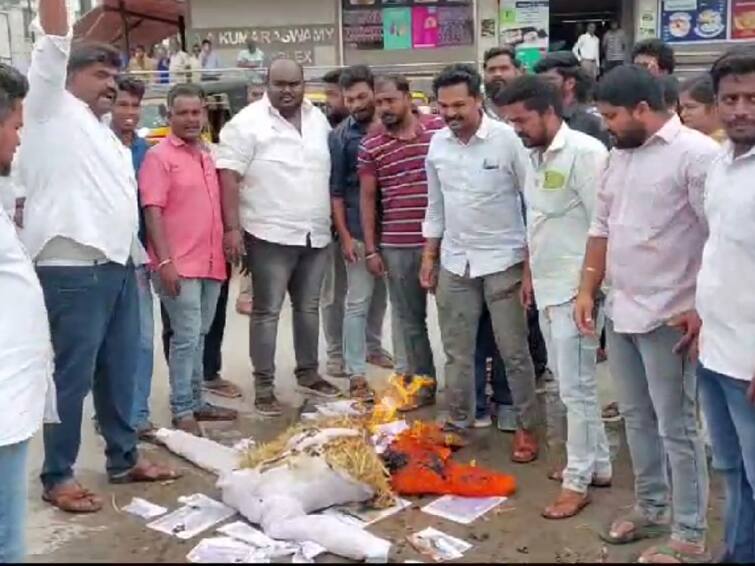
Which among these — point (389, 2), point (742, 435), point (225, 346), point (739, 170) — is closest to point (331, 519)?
point (742, 435)

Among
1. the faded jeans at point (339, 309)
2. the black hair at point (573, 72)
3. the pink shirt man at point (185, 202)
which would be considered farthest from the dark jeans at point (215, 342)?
the black hair at point (573, 72)

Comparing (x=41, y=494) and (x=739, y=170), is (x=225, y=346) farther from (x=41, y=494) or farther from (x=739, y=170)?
(x=739, y=170)

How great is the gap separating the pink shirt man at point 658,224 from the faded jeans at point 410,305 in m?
2.13

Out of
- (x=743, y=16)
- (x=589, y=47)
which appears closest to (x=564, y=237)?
(x=589, y=47)

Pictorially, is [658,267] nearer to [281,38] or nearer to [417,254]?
[417,254]

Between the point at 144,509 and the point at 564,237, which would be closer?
the point at 564,237

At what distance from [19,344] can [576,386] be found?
94.1 inches

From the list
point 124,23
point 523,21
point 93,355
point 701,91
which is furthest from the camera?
point 124,23

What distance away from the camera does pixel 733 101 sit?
130 inches

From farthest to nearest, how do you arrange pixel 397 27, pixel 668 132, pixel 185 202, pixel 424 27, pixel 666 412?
1. pixel 397 27
2. pixel 424 27
3. pixel 185 202
4. pixel 666 412
5. pixel 668 132

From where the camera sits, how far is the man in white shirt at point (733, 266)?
128 inches

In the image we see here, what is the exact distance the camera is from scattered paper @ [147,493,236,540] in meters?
4.46

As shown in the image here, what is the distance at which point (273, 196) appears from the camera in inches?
235

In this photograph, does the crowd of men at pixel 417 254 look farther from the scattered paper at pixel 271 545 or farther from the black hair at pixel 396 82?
the scattered paper at pixel 271 545
